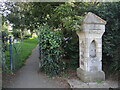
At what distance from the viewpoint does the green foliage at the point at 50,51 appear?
5.88m

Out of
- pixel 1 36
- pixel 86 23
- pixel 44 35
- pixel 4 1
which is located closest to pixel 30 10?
pixel 4 1

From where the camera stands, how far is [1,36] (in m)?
5.10

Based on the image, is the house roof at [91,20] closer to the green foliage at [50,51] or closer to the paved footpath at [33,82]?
the green foliage at [50,51]

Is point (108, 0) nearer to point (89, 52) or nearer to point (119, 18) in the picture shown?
point (119, 18)

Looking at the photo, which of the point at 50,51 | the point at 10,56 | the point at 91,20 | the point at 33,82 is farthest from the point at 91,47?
the point at 10,56

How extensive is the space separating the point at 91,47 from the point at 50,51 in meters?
1.82

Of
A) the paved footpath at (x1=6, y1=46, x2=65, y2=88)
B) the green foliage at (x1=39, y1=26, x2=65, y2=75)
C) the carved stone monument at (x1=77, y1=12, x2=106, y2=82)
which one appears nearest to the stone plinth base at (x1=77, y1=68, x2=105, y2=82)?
the carved stone monument at (x1=77, y1=12, x2=106, y2=82)

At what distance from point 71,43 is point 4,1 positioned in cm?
445

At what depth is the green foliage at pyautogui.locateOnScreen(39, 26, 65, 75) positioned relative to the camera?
588 centimetres

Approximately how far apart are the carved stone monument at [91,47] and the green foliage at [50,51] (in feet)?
3.80

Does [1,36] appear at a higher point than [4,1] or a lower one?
lower

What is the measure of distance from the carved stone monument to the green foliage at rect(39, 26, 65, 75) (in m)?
1.16

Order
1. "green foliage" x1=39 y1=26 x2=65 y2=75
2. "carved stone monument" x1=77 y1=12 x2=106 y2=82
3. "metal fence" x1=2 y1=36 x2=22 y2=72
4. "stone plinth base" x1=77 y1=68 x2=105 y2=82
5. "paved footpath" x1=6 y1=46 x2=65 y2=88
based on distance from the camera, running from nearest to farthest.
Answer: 1. "paved footpath" x1=6 y1=46 x2=65 y2=88
2. "carved stone monument" x1=77 y1=12 x2=106 y2=82
3. "stone plinth base" x1=77 y1=68 x2=105 y2=82
4. "metal fence" x1=2 y1=36 x2=22 y2=72
5. "green foliage" x1=39 y1=26 x2=65 y2=75

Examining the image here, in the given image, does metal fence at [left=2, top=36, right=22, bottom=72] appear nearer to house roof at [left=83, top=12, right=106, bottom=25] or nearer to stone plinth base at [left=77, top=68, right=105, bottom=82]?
stone plinth base at [left=77, top=68, right=105, bottom=82]
